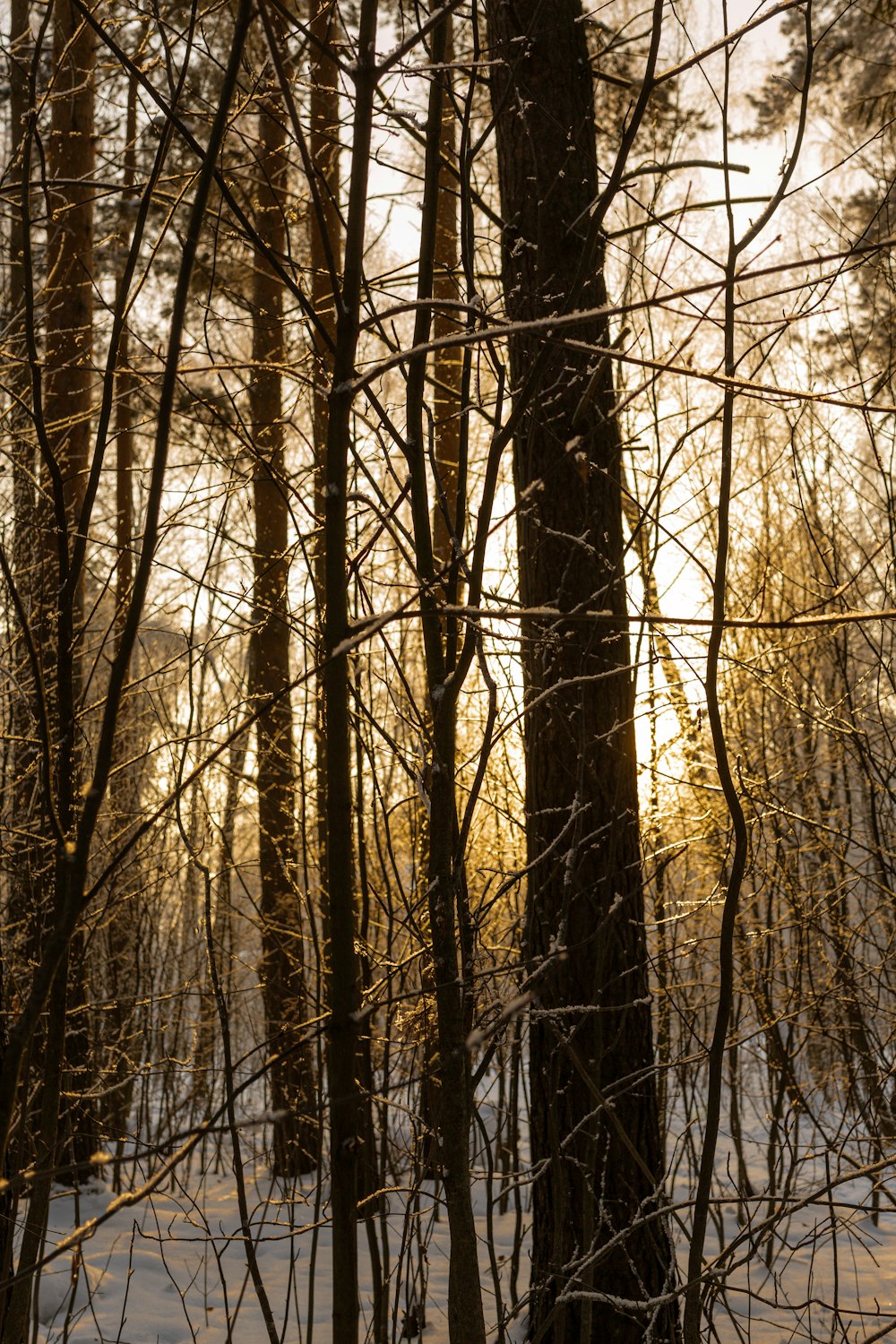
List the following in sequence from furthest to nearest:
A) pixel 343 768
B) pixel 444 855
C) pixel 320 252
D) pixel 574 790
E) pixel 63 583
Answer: pixel 320 252 < pixel 574 790 < pixel 63 583 < pixel 444 855 < pixel 343 768

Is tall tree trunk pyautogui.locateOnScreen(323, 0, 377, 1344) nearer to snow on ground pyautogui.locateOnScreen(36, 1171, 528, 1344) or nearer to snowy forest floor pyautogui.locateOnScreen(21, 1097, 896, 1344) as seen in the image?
snowy forest floor pyautogui.locateOnScreen(21, 1097, 896, 1344)

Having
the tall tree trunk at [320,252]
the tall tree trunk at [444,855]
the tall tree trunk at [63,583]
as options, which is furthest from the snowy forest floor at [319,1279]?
the tall tree trunk at [444,855]

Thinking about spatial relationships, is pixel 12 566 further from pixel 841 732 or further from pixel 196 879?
pixel 196 879

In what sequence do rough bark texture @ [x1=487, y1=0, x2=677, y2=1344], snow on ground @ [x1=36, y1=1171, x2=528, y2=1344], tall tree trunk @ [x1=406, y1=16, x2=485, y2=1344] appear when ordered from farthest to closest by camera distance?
snow on ground @ [x1=36, y1=1171, x2=528, y2=1344] < rough bark texture @ [x1=487, y1=0, x2=677, y2=1344] < tall tree trunk @ [x1=406, y1=16, x2=485, y2=1344]

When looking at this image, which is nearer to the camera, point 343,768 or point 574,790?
point 343,768

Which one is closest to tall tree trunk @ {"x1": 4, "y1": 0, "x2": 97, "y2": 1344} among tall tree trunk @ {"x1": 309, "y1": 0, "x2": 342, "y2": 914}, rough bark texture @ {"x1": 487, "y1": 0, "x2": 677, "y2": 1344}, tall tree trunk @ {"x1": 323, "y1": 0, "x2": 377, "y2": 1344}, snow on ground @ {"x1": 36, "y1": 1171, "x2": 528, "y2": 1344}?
tall tree trunk @ {"x1": 323, "y1": 0, "x2": 377, "y2": 1344}

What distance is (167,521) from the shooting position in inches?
62.4

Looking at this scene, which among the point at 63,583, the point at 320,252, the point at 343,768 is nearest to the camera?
the point at 343,768

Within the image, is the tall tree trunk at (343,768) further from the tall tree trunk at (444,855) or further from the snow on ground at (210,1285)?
the snow on ground at (210,1285)

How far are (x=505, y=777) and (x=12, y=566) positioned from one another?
9.08 feet

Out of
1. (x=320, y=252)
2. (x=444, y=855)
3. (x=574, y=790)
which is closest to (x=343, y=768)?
(x=444, y=855)

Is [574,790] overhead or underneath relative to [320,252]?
underneath

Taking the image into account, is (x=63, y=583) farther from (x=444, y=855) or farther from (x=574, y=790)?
(x=574, y=790)

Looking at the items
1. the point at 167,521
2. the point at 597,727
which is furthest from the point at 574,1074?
the point at 167,521
